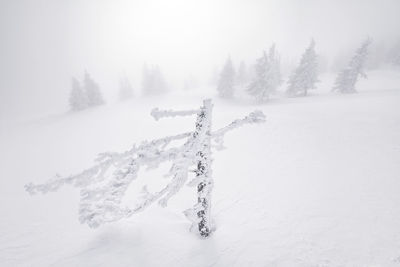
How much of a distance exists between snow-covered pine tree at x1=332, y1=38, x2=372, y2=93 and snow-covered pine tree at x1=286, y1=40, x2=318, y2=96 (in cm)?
484

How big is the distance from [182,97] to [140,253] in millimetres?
44153

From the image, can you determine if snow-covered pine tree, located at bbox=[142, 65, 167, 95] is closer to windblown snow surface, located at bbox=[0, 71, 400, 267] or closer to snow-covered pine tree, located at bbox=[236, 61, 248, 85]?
snow-covered pine tree, located at bbox=[236, 61, 248, 85]

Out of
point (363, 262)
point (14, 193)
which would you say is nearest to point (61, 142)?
point (14, 193)

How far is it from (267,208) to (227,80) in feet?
133

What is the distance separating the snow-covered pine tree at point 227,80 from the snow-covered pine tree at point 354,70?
21459 mm

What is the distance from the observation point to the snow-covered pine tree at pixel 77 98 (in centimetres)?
4944

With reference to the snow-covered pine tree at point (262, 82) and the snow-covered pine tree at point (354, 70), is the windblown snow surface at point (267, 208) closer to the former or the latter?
the snow-covered pine tree at point (354, 70)

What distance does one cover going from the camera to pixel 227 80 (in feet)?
158

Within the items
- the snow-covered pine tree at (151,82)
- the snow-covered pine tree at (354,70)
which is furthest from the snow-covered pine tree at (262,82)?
the snow-covered pine tree at (151,82)

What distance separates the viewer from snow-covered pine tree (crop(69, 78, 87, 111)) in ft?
162

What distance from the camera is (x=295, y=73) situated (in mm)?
41906

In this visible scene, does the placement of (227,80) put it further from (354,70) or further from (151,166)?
(151,166)

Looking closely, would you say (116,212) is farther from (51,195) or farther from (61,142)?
(61,142)

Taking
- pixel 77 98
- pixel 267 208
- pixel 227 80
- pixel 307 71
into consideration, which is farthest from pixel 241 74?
pixel 267 208
